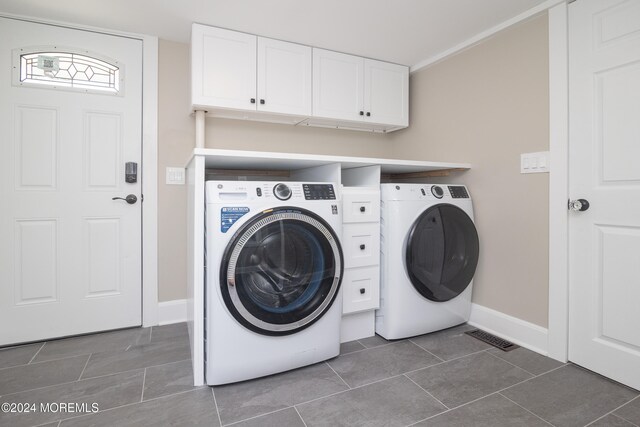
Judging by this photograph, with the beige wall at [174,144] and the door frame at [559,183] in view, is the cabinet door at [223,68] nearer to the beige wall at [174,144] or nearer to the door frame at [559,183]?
the beige wall at [174,144]

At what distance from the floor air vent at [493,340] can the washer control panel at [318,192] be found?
1328mm

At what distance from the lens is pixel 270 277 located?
1630 millimetres

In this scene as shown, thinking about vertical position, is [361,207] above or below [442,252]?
above

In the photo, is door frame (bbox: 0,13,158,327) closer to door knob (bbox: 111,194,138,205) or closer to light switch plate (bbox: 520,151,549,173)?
door knob (bbox: 111,194,138,205)

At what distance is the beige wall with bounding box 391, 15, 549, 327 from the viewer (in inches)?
78.3

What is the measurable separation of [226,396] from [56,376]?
0.91 m

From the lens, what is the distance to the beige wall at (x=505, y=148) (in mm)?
1989

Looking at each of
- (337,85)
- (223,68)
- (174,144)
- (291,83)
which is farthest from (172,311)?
(337,85)

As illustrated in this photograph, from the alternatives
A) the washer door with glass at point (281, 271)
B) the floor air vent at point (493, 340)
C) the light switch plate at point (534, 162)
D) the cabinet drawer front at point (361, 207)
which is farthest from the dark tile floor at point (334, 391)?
the light switch plate at point (534, 162)

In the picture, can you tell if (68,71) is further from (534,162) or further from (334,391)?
(534,162)

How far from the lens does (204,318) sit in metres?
1.59

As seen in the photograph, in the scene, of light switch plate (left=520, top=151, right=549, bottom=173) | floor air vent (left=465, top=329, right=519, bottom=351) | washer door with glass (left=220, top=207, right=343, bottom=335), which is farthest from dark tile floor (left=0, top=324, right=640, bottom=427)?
light switch plate (left=520, top=151, right=549, bottom=173)

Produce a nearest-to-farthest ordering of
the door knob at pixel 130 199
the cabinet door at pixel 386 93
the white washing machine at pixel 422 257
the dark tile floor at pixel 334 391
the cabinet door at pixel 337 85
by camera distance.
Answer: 1. the dark tile floor at pixel 334 391
2. the white washing machine at pixel 422 257
3. the door knob at pixel 130 199
4. the cabinet door at pixel 337 85
5. the cabinet door at pixel 386 93

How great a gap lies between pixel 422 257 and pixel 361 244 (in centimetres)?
40
